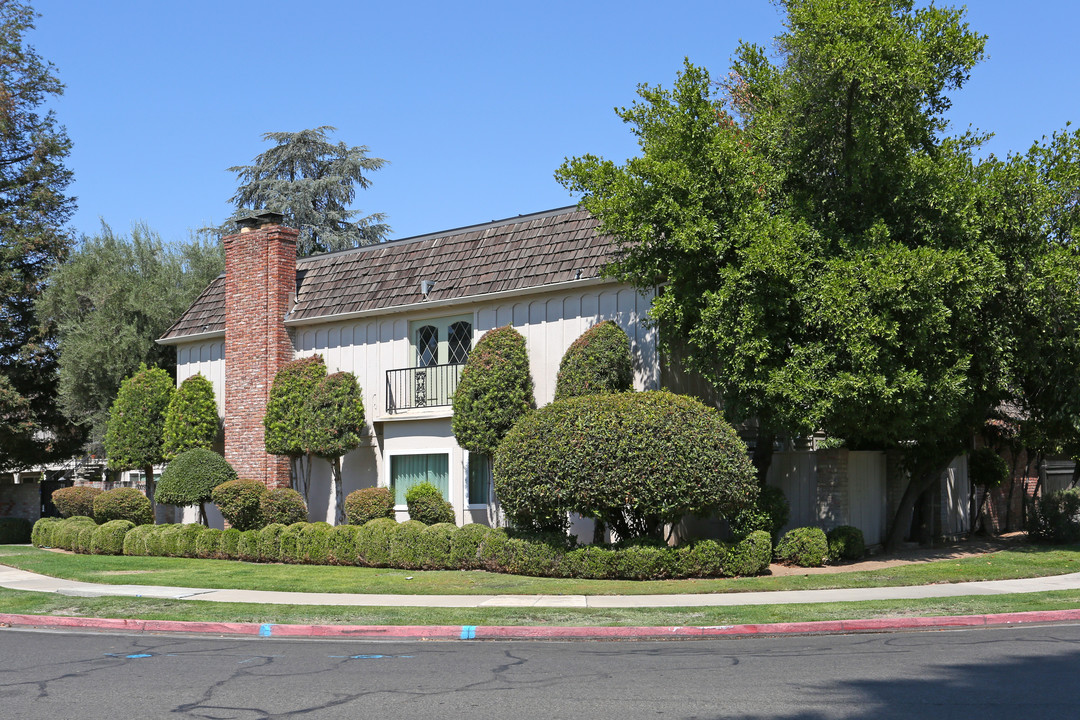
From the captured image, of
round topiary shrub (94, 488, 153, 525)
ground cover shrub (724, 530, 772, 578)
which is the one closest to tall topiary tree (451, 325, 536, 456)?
ground cover shrub (724, 530, 772, 578)

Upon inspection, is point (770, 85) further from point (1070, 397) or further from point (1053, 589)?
point (1053, 589)

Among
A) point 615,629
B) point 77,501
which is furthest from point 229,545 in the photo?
point 615,629

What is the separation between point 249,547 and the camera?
2067 cm

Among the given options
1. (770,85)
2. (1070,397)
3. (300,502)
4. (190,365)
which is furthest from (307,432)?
(1070,397)

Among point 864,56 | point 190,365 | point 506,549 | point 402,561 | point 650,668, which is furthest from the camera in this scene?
point 190,365

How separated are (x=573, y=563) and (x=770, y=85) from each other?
9.07m

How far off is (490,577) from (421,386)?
6.48 metres

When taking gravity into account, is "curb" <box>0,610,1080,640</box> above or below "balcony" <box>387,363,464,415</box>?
below

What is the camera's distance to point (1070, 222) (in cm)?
1788

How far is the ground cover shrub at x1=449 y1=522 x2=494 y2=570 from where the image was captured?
1823cm

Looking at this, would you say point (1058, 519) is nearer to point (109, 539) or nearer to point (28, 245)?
point (109, 539)

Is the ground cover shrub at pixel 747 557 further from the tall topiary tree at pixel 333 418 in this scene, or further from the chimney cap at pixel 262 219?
the chimney cap at pixel 262 219

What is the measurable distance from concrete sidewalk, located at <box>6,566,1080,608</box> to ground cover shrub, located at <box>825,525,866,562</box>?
9.26 ft

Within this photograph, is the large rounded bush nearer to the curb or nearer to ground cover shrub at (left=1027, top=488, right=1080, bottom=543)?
the curb
